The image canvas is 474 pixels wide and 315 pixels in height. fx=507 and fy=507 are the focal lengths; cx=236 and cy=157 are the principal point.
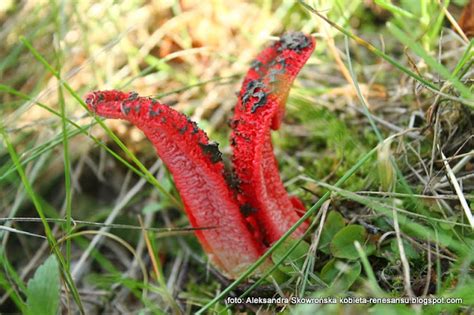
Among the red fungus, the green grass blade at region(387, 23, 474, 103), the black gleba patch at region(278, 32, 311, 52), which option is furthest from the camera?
the black gleba patch at region(278, 32, 311, 52)

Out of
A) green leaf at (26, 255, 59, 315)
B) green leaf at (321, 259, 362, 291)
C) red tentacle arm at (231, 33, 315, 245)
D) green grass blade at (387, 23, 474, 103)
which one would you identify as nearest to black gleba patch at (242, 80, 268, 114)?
red tentacle arm at (231, 33, 315, 245)

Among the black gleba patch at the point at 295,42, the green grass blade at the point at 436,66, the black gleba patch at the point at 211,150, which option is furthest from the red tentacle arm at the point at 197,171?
the green grass blade at the point at 436,66

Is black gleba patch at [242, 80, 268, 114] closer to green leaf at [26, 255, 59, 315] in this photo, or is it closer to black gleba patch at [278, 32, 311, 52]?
black gleba patch at [278, 32, 311, 52]

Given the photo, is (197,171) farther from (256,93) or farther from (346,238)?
(346,238)

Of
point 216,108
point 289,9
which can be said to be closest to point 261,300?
point 216,108

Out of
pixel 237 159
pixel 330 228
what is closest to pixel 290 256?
pixel 330 228

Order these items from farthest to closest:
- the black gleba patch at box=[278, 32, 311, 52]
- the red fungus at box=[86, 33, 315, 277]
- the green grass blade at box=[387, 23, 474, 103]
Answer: the black gleba patch at box=[278, 32, 311, 52] → the red fungus at box=[86, 33, 315, 277] → the green grass blade at box=[387, 23, 474, 103]

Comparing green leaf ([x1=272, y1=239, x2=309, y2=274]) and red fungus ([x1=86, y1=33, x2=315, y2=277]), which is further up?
red fungus ([x1=86, y1=33, x2=315, y2=277])
